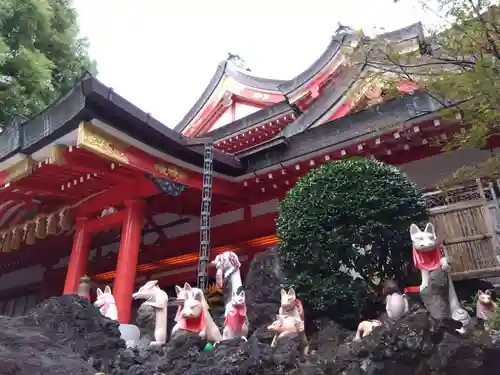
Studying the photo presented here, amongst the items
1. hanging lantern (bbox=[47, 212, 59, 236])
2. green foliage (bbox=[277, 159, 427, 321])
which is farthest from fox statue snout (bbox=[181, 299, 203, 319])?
hanging lantern (bbox=[47, 212, 59, 236])

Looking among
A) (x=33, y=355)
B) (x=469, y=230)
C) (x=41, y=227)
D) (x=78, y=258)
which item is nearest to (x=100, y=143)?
(x=78, y=258)

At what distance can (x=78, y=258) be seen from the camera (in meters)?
9.84

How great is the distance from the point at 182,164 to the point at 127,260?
78.2 inches

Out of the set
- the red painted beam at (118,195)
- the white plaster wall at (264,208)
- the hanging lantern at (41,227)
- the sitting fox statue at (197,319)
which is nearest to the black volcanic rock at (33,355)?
the sitting fox statue at (197,319)

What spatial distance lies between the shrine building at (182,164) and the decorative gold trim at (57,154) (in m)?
0.02

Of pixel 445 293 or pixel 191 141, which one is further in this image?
pixel 191 141

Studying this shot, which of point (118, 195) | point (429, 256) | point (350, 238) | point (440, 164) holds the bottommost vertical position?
point (429, 256)

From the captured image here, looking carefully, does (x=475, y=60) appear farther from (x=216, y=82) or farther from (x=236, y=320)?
(x=216, y=82)

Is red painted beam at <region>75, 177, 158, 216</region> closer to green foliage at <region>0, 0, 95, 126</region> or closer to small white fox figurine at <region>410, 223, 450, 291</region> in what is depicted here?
green foliage at <region>0, 0, 95, 126</region>

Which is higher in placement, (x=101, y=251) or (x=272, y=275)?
(x=101, y=251)

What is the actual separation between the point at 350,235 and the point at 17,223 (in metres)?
8.70

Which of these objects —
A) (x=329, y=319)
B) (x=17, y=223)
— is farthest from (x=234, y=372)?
(x=17, y=223)

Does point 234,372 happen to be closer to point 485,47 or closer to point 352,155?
point 485,47

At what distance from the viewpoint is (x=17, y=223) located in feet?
37.5
